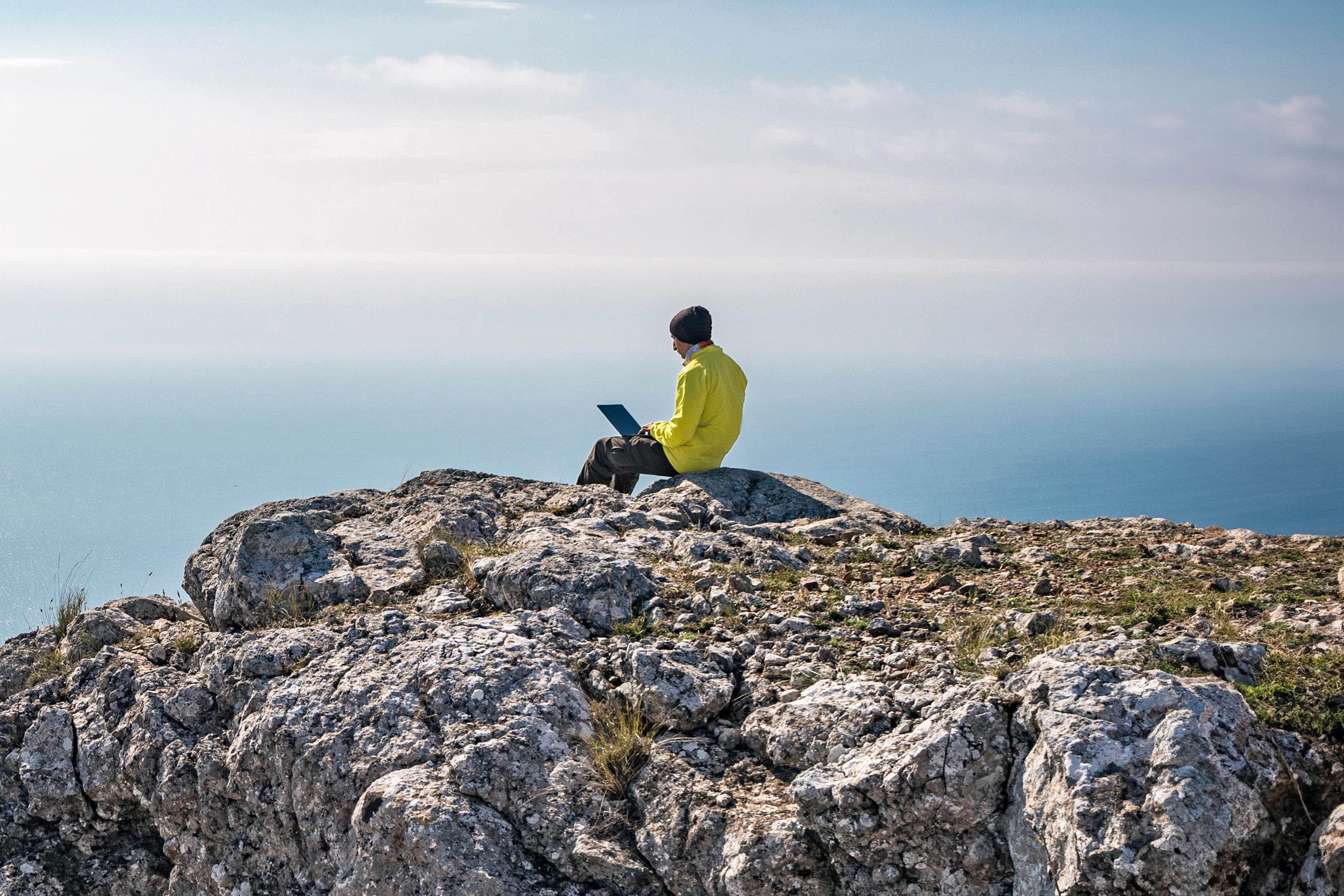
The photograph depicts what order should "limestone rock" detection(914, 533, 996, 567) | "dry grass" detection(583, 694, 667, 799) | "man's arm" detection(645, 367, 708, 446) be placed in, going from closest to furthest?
"dry grass" detection(583, 694, 667, 799) → "limestone rock" detection(914, 533, 996, 567) → "man's arm" detection(645, 367, 708, 446)

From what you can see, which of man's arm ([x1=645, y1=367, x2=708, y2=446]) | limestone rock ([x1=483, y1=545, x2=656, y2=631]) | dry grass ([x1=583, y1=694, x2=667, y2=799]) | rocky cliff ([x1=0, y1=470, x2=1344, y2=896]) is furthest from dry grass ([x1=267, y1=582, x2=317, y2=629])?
man's arm ([x1=645, y1=367, x2=708, y2=446])

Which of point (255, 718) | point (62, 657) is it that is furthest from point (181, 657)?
point (255, 718)

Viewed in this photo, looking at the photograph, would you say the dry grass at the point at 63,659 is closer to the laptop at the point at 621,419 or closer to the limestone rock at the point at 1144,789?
the laptop at the point at 621,419

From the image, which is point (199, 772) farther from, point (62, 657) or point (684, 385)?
point (684, 385)

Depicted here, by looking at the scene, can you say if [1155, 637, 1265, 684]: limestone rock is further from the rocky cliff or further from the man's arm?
the man's arm

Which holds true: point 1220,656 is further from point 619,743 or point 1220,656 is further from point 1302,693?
point 619,743

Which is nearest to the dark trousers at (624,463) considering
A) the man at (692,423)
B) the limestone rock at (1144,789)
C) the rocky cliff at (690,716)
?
the man at (692,423)

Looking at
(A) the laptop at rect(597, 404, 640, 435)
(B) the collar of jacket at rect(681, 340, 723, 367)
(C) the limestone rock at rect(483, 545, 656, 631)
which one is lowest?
(C) the limestone rock at rect(483, 545, 656, 631)

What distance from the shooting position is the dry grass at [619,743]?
18.1 feet

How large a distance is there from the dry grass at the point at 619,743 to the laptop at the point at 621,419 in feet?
24.7

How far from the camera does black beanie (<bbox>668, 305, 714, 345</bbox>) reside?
1199 cm

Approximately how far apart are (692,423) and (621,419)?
1894mm

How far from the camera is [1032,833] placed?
4.42 meters

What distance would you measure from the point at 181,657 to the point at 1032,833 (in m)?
7.10
